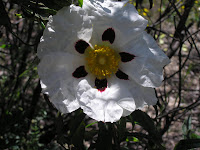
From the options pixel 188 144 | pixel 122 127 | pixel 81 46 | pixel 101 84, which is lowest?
pixel 188 144

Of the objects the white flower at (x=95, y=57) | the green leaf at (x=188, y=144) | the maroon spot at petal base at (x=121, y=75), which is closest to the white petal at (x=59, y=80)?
the white flower at (x=95, y=57)

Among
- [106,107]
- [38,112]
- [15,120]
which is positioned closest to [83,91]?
[106,107]

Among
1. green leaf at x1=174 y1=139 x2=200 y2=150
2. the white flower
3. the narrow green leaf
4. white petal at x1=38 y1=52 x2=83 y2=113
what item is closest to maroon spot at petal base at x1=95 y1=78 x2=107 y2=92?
the white flower

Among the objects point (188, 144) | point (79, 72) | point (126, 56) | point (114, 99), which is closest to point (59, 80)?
point (79, 72)

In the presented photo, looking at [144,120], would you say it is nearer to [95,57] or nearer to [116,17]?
[95,57]

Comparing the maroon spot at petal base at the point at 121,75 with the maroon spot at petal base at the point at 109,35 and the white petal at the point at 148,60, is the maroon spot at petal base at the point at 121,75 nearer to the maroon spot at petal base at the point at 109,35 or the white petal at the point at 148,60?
the white petal at the point at 148,60

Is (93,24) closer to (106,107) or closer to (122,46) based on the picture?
(122,46)

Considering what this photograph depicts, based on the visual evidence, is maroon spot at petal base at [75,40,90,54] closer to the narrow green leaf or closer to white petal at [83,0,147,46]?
white petal at [83,0,147,46]

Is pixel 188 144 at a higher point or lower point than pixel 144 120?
lower
